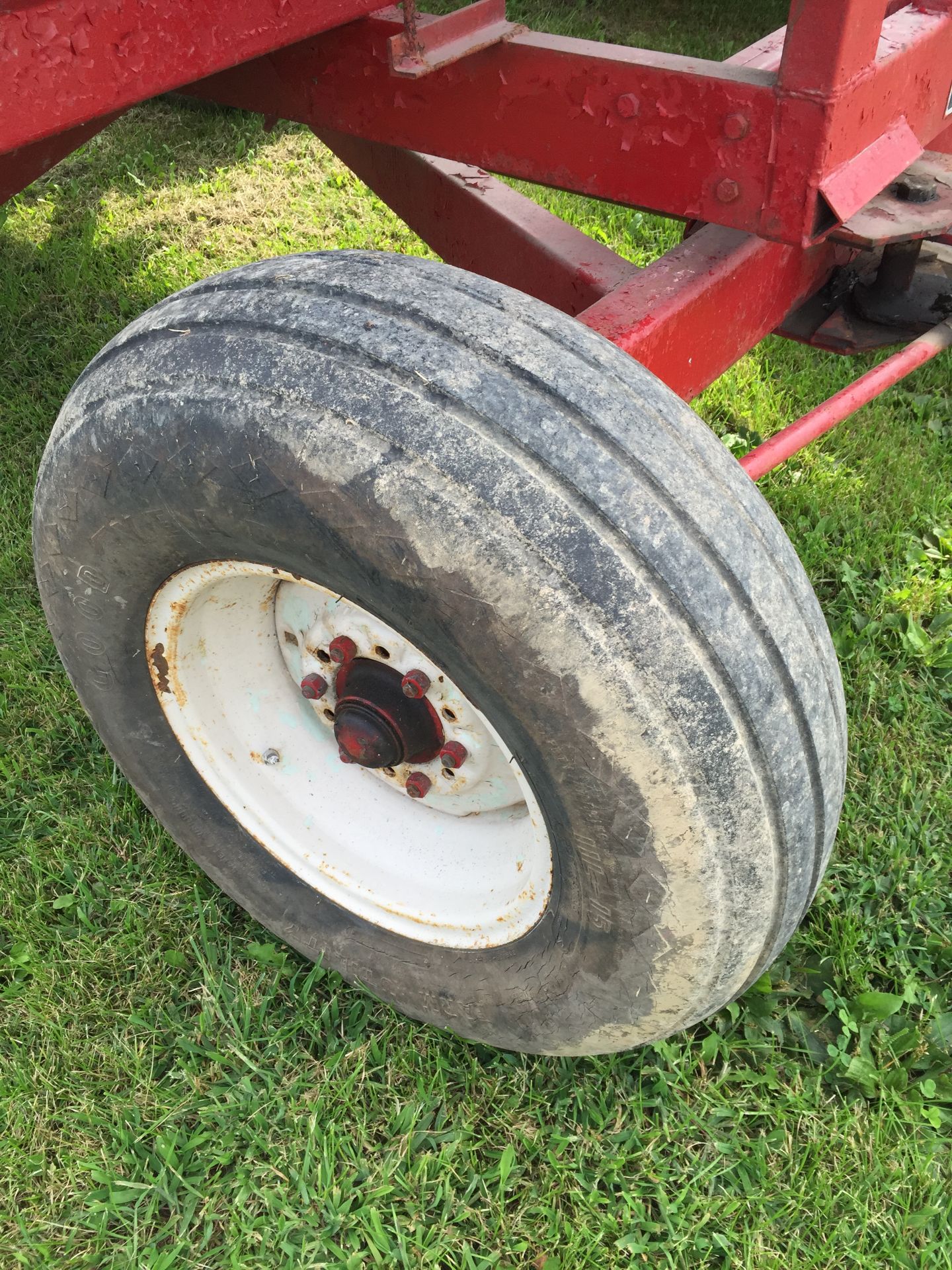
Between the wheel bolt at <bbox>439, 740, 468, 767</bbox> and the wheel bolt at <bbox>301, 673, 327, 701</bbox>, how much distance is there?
10.0 inches

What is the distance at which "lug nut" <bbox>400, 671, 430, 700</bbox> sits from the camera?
1.60 metres

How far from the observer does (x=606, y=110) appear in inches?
68.2

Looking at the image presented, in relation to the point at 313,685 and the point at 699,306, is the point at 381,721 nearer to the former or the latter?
the point at 313,685

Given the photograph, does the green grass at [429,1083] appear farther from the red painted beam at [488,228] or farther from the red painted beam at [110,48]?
the red painted beam at [110,48]

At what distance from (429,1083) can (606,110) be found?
165 centimetres

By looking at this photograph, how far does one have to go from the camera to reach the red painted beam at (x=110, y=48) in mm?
1334

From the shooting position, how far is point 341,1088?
1846 millimetres

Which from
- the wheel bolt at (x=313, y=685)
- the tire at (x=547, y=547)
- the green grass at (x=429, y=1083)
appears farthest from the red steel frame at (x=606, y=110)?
the green grass at (x=429, y=1083)

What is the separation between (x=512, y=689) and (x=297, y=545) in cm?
34

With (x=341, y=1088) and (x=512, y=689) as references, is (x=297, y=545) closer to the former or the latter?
(x=512, y=689)

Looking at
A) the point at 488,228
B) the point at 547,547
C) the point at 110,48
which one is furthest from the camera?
the point at 488,228

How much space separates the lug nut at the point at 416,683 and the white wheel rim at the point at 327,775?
0.02 m

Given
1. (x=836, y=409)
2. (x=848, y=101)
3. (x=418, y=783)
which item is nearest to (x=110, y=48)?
(x=848, y=101)

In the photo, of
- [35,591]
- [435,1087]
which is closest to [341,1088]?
[435,1087]
